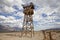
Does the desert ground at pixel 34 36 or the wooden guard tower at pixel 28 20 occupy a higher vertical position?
the wooden guard tower at pixel 28 20

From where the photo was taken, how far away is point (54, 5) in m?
7.09

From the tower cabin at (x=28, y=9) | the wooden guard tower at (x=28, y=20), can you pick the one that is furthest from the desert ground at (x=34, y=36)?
the tower cabin at (x=28, y=9)

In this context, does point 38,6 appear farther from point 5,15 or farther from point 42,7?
point 5,15

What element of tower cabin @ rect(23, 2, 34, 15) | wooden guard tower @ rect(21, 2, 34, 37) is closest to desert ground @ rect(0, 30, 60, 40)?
wooden guard tower @ rect(21, 2, 34, 37)

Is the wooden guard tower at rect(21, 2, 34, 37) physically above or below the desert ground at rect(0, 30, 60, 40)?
above

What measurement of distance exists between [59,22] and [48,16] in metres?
0.44

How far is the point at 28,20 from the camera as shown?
7117 mm

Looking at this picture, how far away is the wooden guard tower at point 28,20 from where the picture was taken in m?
7.07

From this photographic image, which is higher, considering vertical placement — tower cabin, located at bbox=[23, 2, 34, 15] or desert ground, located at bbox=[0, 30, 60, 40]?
tower cabin, located at bbox=[23, 2, 34, 15]

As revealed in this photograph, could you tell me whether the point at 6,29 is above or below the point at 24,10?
below

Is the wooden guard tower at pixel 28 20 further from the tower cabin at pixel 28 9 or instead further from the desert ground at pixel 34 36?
the desert ground at pixel 34 36

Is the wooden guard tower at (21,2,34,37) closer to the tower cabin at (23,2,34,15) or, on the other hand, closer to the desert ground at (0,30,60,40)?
the tower cabin at (23,2,34,15)

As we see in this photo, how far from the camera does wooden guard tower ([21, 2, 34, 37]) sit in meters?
7.07

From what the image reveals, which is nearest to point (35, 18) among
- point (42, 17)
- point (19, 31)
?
point (42, 17)
